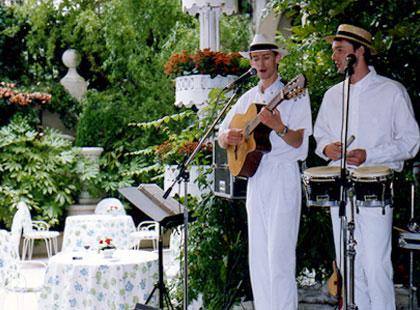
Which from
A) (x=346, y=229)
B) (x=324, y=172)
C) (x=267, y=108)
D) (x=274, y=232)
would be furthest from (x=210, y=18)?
(x=346, y=229)

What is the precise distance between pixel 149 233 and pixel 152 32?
3793 millimetres

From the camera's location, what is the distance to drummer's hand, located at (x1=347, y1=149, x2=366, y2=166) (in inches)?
143

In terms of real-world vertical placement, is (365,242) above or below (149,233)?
above

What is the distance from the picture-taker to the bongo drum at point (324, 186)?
11.8ft

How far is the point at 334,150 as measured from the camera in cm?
380

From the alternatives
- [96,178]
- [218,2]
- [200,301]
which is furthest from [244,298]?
[96,178]

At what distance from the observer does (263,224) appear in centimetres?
394

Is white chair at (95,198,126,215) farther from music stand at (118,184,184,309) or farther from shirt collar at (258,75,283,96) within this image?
shirt collar at (258,75,283,96)

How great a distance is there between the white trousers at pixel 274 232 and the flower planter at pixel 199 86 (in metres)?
1.79

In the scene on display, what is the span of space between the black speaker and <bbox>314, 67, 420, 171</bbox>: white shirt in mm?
738

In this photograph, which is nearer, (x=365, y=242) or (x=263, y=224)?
(x=365, y=242)

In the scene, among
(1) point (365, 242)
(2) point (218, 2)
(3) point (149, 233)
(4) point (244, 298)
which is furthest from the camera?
(3) point (149, 233)

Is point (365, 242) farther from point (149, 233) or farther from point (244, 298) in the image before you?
point (149, 233)

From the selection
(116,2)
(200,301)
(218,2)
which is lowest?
(200,301)
